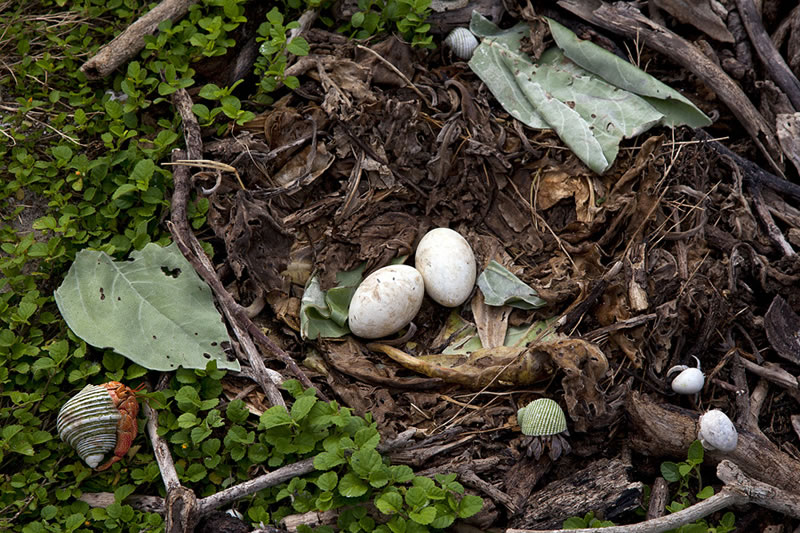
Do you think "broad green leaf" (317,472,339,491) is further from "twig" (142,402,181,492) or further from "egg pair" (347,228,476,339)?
"egg pair" (347,228,476,339)

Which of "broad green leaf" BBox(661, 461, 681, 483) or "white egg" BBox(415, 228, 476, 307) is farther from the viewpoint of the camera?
"white egg" BBox(415, 228, 476, 307)

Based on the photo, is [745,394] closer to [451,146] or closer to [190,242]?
[451,146]

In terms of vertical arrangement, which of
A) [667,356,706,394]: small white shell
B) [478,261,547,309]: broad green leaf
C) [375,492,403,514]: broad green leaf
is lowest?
[375,492,403,514]: broad green leaf

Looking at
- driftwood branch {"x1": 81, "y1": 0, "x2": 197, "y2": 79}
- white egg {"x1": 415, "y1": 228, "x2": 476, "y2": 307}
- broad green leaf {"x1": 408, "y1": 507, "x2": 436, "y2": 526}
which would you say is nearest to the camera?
broad green leaf {"x1": 408, "y1": 507, "x2": 436, "y2": 526}

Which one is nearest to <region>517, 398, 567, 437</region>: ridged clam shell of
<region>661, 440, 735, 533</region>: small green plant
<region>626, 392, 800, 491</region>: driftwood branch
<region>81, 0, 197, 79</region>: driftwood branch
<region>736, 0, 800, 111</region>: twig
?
<region>626, 392, 800, 491</region>: driftwood branch

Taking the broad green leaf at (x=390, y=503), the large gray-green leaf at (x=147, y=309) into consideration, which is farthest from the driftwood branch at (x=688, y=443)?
the large gray-green leaf at (x=147, y=309)

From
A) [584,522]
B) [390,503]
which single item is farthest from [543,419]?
[390,503]

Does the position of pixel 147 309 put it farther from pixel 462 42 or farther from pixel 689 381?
pixel 689 381
